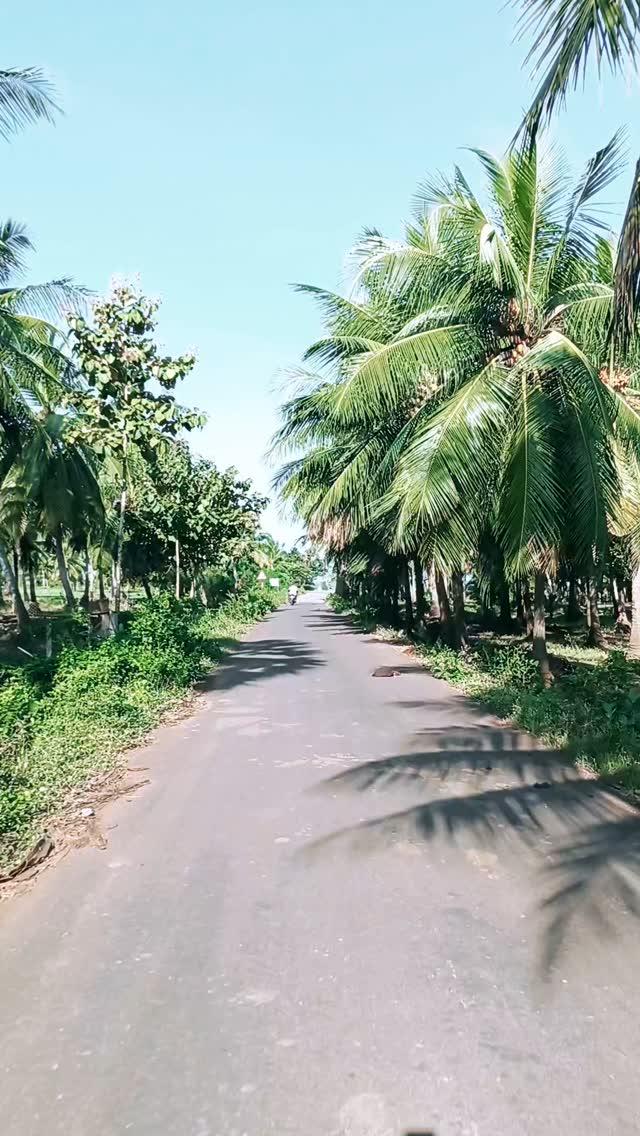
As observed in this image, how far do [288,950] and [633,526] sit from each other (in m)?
10.2

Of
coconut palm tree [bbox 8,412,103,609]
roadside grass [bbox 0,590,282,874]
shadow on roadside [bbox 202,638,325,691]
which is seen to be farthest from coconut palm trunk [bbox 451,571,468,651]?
coconut palm tree [bbox 8,412,103,609]

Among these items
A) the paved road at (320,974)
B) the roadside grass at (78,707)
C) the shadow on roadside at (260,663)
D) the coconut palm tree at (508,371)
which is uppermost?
the coconut palm tree at (508,371)

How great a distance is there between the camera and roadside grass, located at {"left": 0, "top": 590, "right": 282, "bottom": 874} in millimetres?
6430

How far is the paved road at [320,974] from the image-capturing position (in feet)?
9.21

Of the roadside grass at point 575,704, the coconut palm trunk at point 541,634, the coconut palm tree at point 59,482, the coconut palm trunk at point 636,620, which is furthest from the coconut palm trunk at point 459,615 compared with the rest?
the coconut palm tree at point 59,482

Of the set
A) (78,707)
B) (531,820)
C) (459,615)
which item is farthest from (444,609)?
(531,820)

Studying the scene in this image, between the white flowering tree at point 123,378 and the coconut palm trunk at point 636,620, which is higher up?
the white flowering tree at point 123,378

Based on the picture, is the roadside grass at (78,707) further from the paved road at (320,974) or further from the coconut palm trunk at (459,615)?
the coconut palm trunk at (459,615)

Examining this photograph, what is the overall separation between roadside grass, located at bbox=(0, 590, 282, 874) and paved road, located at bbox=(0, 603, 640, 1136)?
0.62 meters

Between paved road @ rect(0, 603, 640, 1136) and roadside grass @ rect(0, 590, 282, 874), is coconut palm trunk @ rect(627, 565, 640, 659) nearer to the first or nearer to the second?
roadside grass @ rect(0, 590, 282, 874)

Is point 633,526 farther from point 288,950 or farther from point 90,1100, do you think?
point 90,1100

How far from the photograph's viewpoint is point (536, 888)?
4633 mm

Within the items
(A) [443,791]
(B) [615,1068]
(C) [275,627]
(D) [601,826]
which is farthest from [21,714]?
(C) [275,627]

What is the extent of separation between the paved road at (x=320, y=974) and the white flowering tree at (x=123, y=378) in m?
7.01
